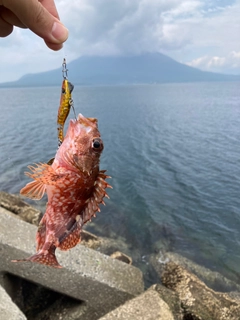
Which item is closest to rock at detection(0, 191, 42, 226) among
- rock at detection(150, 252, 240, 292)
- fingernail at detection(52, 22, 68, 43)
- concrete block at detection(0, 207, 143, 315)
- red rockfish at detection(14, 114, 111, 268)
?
concrete block at detection(0, 207, 143, 315)

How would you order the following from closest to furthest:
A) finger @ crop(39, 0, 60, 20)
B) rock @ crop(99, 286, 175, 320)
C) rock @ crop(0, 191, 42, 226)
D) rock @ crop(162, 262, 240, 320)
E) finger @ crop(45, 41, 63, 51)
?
finger @ crop(45, 41, 63, 51)
finger @ crop(39, 0, 60, 20)
rock @ crop(99, 286, 175, 320)
rock @ crop(162, 262, 240, 320)
rock @ crop(0, 191, 42, 226)

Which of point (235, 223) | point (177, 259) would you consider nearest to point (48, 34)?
→ point (177, 259)

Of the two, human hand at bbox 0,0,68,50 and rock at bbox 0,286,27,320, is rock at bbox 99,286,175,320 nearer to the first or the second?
rock at bbox 0,286,27,320

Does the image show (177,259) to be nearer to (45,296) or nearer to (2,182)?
(45,296)

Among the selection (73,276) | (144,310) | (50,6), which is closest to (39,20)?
(50,6)

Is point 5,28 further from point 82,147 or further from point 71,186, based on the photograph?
point 71,186
